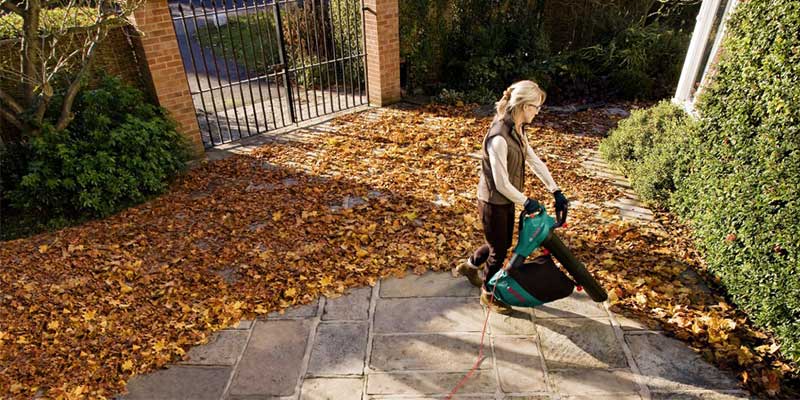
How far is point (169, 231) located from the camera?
5.31m

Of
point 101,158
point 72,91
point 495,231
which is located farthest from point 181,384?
point 72,91

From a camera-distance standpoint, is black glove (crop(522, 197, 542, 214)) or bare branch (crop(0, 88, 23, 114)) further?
bare branch (crop(0, 88, 23, 114))

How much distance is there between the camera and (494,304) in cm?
417

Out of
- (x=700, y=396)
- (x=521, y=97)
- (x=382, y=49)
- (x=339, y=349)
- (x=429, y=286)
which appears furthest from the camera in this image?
(x=382, y=49)

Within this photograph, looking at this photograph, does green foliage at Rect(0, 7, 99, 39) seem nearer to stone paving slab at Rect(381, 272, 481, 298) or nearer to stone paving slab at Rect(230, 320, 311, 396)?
stone paving slab at Rect(230, 320, 311, 396)

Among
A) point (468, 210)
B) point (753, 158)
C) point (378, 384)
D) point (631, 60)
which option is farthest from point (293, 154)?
point (631, 60)

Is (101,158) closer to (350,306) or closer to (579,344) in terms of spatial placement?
(350,306)

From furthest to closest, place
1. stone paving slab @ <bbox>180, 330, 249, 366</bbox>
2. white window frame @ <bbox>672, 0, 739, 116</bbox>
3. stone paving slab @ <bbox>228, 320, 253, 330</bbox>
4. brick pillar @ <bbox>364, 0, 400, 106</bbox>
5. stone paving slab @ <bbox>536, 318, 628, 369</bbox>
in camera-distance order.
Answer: brick pillar @ <bbox>364, 0, 400, 106</bbox>
white window frame @ <bbox>672, 0, 739, 116</bbox>
stone paving slab @ <bbox>228, 320, 253, 330</bbox>
stone paving slab @ <bbox>180, 330, 249, 366</bbox>
stone paving slab @ <bbox>536, 318, 628, 369</bbox>

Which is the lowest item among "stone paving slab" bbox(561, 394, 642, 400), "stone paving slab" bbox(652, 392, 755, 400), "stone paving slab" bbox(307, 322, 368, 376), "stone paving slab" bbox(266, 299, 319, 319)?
"stone paving slab" bbox(652, 392, 755, 400)

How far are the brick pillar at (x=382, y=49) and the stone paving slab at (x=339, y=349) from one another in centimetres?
577

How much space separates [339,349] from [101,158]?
3.62 m

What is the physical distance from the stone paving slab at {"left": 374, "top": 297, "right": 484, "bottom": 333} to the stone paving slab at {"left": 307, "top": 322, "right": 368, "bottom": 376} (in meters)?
0.20

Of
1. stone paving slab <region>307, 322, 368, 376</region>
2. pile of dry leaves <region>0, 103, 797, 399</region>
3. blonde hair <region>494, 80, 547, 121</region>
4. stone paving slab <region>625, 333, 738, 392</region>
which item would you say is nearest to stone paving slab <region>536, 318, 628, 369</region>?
stone paving slab <region>625, 333, 738, 392</region>

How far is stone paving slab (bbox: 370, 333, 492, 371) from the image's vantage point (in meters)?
3.69
